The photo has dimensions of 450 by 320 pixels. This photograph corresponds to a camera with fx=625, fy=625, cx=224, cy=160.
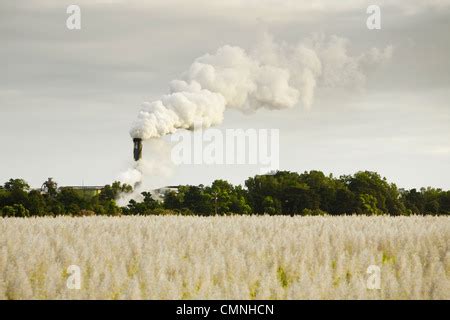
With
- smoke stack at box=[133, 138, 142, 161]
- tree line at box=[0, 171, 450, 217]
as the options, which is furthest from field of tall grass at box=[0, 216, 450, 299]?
smoke stack at box=[133, 138, 142, 161]

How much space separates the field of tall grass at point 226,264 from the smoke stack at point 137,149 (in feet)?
179

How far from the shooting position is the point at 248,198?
298 ft

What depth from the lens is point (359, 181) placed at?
89688 mm

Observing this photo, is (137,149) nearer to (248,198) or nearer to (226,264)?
(248,198)

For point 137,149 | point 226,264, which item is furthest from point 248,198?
point 226,264

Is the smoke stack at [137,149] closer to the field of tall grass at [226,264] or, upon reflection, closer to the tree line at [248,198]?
the tree line at [248,198]

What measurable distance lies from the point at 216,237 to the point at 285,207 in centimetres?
7182

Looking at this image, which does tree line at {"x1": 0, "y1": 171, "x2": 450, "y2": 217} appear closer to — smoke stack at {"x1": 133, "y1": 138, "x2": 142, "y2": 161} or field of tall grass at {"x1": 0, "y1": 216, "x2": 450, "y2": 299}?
smoke stack at {"x1": 133, "y1": 138, "x2": 142, "y2": 161}

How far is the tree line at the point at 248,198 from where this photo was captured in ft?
226

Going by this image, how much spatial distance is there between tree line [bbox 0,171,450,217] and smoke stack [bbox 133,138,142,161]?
17.7 feet

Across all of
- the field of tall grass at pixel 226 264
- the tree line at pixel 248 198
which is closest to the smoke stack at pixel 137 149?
the tree line at pixel 248 198
